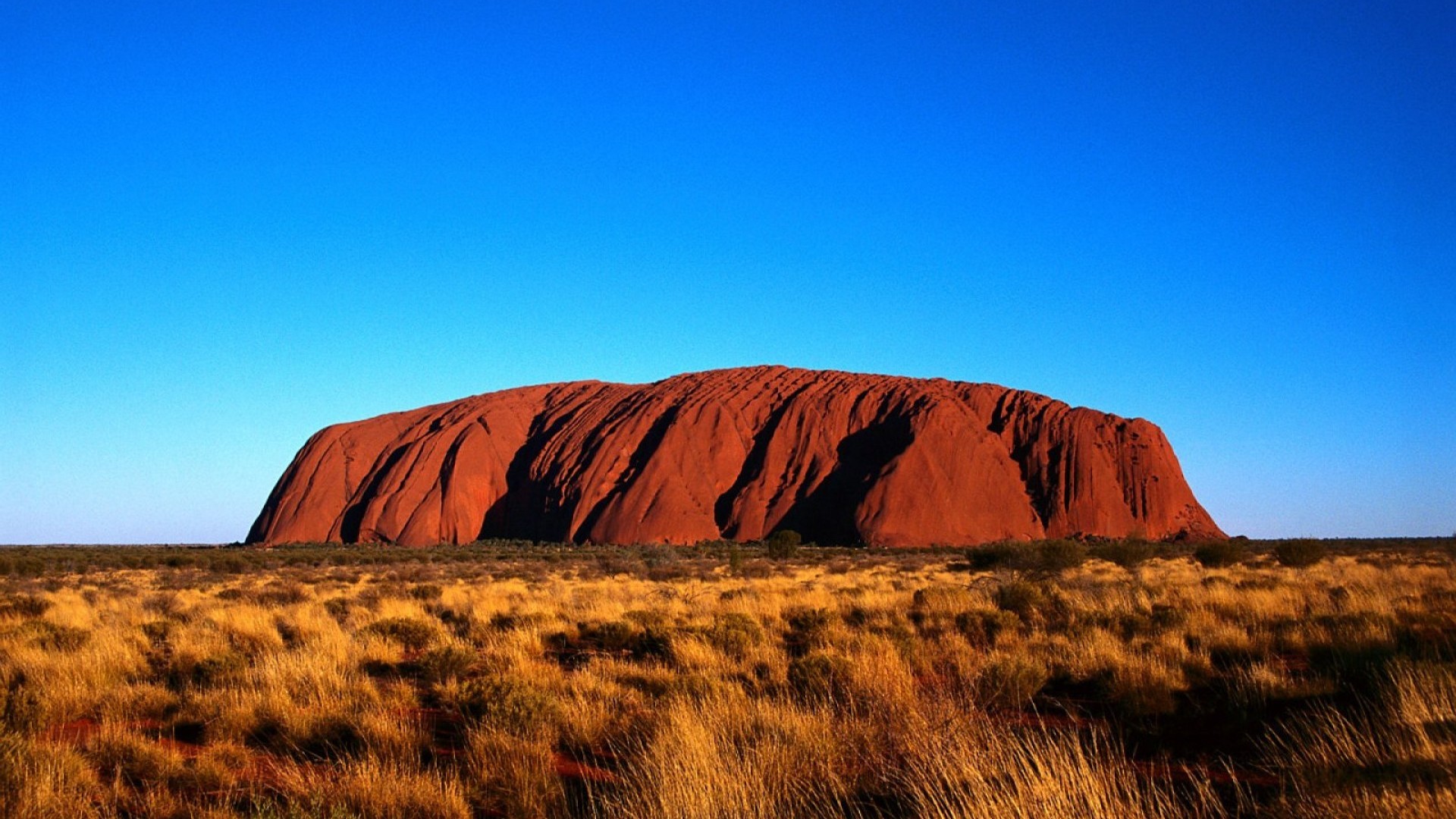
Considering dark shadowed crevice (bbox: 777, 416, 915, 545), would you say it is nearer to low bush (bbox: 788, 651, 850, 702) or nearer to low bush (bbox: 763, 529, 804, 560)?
low bush (bbox: 763, 529, 804, 560)

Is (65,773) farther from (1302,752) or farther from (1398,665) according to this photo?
(1398,665)

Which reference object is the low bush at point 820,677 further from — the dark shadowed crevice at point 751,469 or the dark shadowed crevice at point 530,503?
the dark shadowed crevice at point 530,503

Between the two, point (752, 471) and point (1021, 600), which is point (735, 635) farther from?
point (752, 471)

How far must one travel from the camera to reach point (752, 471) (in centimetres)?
6600

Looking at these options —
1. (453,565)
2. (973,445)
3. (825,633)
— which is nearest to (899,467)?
(973,445)

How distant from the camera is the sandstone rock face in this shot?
61.0 meters

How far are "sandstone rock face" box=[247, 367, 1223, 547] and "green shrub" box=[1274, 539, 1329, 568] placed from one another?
29240 mm

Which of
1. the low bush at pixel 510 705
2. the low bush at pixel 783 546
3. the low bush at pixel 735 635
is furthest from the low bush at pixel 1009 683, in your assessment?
the low bush at pixel 783 546

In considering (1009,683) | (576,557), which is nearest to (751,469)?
(576,557)

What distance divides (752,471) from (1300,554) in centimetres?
4206

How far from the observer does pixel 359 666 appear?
9.23 meters

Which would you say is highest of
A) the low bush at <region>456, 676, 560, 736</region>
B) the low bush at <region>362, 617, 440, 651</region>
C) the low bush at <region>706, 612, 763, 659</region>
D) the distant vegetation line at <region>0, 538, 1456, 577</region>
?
the low bush at <region>456, 676, 560, 736</region>

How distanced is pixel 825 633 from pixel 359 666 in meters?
5.19

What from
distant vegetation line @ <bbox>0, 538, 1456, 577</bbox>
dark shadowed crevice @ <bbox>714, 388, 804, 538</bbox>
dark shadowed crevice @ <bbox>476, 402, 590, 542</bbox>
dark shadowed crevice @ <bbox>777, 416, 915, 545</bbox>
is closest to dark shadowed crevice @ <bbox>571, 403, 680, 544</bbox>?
dark shadowed crevice @ <bbox>476, 402, 590, 542</bbox>
